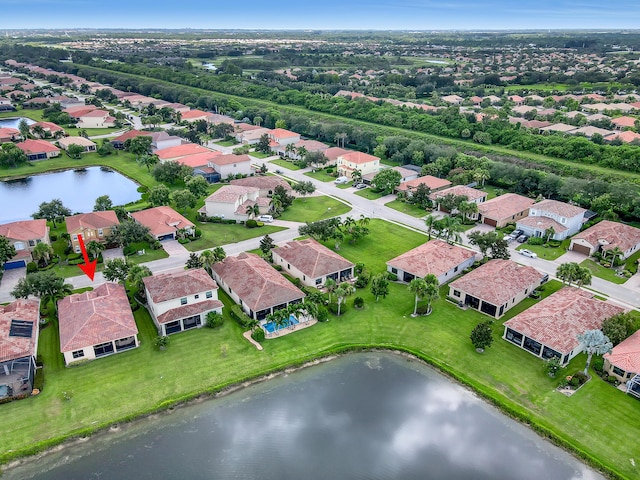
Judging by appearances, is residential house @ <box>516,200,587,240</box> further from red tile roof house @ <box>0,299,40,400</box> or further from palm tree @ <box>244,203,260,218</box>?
red tile roof house @ <box>0,299,40,400</box>

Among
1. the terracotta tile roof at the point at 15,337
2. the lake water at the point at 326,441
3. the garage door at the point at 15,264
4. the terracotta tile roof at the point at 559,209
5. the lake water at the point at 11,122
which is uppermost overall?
the terracotta tile roof at the point at 559,209

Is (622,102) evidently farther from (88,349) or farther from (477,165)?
(88,349)

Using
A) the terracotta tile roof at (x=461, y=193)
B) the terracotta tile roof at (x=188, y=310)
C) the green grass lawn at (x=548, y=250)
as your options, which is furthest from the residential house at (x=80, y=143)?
the green grass lawn at (x=548, y=250)

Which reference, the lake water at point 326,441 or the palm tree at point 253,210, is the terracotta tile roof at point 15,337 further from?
the palm tree at point 253,210

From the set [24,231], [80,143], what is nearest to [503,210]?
[24,231]

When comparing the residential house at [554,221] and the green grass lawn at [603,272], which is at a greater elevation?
the residential house at [554,221]

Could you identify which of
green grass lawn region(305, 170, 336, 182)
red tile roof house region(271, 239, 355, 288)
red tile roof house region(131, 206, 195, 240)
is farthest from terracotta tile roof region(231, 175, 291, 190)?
red tile roof house region(271, 239, 355, 288)

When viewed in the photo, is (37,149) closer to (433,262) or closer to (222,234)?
(222,234)
